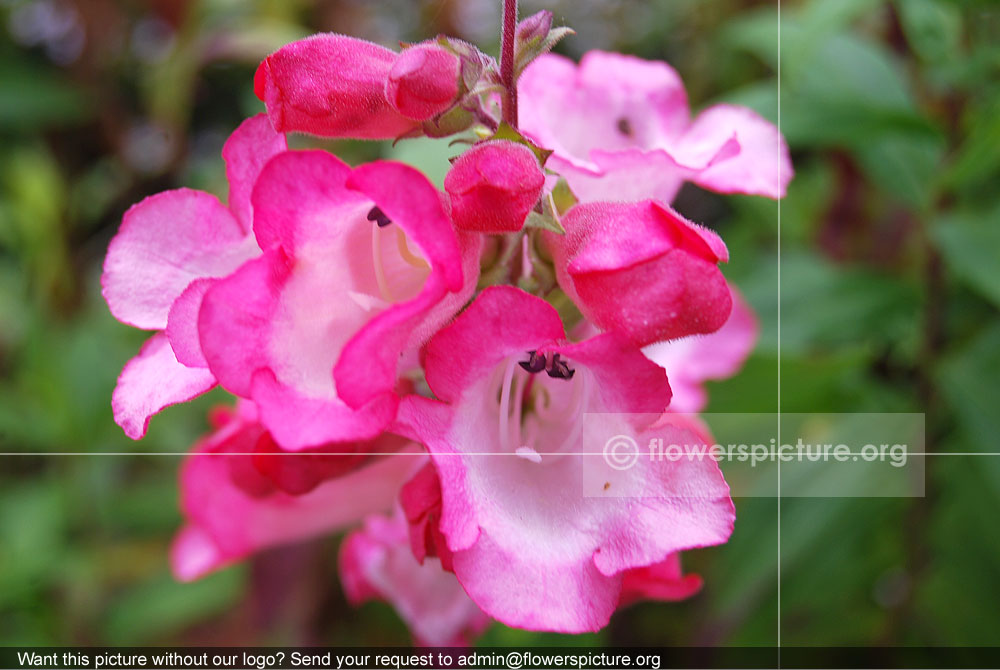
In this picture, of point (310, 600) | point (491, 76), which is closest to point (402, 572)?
point (491, 76)

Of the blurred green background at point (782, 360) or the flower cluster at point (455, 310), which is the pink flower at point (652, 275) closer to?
the flower cluster at point (455, 310)

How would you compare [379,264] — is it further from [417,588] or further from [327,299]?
[417,588]

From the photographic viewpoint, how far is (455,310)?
1.19 ft

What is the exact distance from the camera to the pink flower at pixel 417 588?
495 millimetres

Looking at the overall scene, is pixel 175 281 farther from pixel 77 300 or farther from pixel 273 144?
pixel 77 300

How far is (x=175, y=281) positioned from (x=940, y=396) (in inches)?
29.2

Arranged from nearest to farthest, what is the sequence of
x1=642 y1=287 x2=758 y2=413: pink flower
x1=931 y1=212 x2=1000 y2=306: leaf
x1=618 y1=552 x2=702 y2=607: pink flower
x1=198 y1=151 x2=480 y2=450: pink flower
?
1. x1=198 y1=151 x2=480 y2=450: pink flower
2. x1=618 y1=552 x2=702 y2=607: pink flower
3. x1=642 y1=287 x2=758 y2=413: pink flower
4. x1=931 y1=212 x2=1000 y2=306: leaf

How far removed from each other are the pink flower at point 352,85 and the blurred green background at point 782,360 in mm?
A: 158

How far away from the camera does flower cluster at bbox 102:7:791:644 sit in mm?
315

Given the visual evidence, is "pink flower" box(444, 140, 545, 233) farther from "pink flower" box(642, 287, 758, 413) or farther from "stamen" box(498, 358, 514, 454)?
"pink flower" box(642, 287, 758, 413)


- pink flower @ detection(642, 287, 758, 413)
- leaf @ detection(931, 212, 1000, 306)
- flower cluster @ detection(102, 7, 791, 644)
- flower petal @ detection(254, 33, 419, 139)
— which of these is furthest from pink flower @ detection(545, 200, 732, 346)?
leaf @ detection(931, 212, 1000, 306)

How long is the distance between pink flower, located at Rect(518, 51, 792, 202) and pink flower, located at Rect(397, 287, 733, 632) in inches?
4.3

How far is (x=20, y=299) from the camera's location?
4.09ft

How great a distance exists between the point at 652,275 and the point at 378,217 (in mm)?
121
